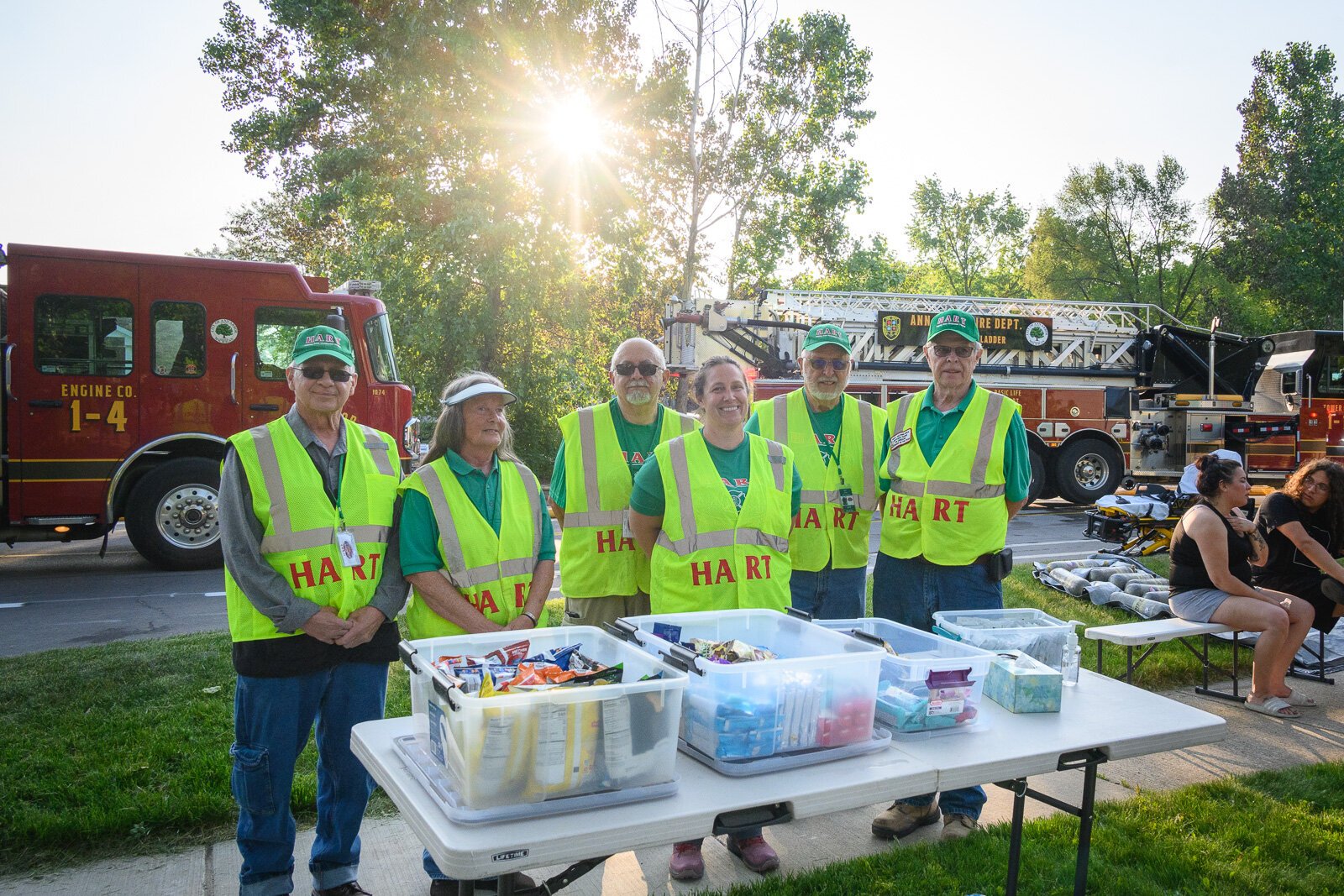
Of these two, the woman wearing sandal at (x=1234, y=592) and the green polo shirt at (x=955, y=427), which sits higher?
the green polo shirt at (x=955, y=427)

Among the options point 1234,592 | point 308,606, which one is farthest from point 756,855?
point 1234,592

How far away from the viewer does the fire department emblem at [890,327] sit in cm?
1602

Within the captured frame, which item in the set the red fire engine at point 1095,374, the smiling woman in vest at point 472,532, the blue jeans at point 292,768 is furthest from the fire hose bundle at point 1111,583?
the red fire engine at point 1095,374

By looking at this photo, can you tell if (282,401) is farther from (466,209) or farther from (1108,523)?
(1108,523)

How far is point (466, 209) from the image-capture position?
16.2 meters

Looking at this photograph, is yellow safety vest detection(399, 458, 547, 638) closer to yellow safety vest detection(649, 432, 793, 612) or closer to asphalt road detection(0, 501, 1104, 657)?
yellow safety vest detection(649, 432, 793, 612)

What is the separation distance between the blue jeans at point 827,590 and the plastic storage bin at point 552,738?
2.06 meters

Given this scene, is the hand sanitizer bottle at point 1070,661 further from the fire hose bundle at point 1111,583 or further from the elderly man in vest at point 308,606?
the fire hose bundle at point 1111,583

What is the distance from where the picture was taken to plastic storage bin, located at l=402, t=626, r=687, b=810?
6.21ft

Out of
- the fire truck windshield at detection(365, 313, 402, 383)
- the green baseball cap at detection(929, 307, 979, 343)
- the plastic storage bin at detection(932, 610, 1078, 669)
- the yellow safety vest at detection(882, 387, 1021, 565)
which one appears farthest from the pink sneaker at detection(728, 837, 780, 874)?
the fire truck windshield at detection(365, 313, 402, 383)

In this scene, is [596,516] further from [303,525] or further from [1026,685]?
[1026,685]

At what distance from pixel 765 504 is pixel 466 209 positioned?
14.1 m

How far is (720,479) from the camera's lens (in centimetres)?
331

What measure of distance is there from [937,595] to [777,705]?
1885 mm
